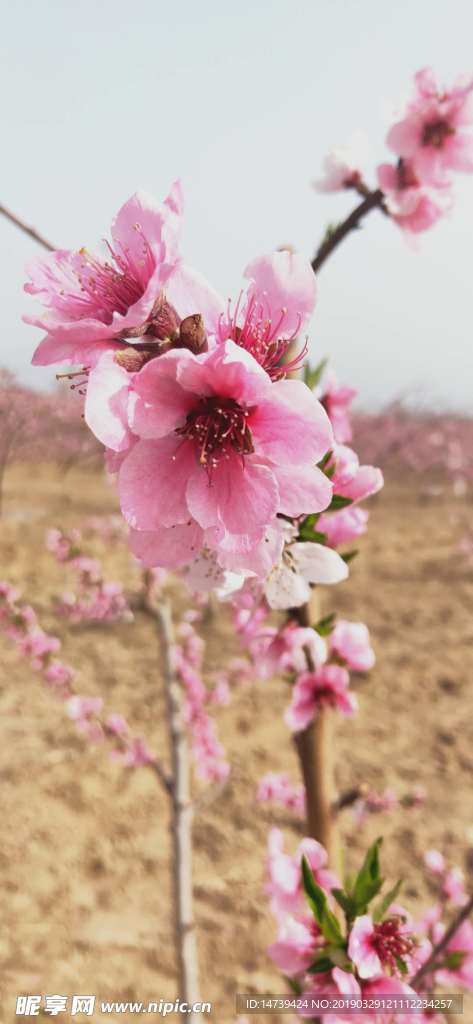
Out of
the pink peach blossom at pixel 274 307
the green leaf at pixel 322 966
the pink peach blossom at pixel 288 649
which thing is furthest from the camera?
the pink peach blossom at pixel 288 649

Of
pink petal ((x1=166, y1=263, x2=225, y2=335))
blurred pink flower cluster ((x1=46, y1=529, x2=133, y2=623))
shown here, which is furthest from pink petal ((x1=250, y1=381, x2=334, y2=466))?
blurred pink flower cluster ((x1=46, y1=529, x2=133, y2=623))

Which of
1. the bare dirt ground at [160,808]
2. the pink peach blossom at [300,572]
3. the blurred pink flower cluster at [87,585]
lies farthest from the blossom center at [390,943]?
the bare dirt ground at [160,808]

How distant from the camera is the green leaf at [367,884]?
1.05 meters

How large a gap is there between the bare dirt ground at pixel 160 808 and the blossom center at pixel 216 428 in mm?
3612

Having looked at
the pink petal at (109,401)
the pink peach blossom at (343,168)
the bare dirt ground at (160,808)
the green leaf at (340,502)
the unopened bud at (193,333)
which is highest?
the pink peach blossom at (343,168)

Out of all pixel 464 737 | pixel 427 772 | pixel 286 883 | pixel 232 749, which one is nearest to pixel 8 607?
pixel 286 883

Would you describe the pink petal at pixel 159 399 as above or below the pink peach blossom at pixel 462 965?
above

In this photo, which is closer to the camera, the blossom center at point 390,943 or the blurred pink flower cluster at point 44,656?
the blossom center at point 390,943

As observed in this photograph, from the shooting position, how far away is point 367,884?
3.47 ft

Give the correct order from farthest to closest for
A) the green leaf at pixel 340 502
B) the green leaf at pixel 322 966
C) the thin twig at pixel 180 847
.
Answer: the thin twig at pixel 180 847
the green leaf at pixel 322 966
the green leaf at pixel 340 502

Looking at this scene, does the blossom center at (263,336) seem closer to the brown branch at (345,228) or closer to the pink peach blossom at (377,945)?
the brown branch at (345,228)

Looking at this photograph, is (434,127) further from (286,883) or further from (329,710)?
(286,883)

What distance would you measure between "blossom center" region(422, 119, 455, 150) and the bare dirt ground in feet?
12.9

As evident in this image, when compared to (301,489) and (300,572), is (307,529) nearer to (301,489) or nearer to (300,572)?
(300,572)
